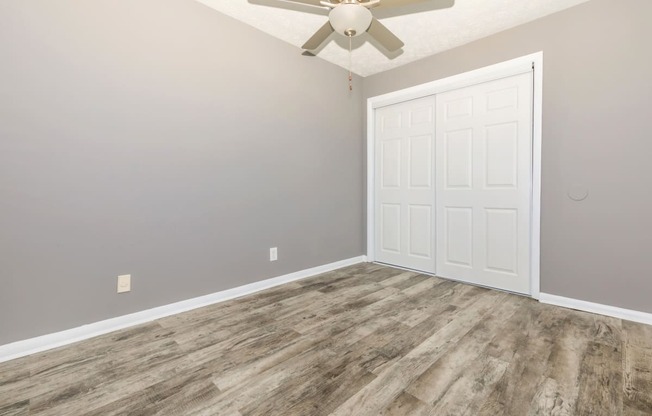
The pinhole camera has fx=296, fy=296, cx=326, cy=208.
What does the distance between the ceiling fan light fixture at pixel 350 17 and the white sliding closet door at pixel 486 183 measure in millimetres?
1645

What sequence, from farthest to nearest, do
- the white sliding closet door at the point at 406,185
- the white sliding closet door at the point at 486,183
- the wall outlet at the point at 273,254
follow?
1. the white sliding closet door at the point at 406,185
2. the wall outlet at the point at 273,254
3. the white sliding closet door at the point at 486,183

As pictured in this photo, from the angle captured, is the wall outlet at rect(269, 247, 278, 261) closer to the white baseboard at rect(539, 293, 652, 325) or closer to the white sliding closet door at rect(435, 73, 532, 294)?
the white sliding closet door at rect(435, 73, 532, 294)

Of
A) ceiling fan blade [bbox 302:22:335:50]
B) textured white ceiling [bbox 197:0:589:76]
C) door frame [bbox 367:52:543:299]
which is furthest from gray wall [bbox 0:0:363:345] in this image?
door frame [bbox 367:52:543:299]

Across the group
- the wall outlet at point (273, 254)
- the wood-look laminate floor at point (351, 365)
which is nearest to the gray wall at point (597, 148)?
the wood-look laminate floor at point (351, 365)

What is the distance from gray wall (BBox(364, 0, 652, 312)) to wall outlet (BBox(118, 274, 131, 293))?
3.30 metres

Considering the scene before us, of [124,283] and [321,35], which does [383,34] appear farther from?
[124,283]

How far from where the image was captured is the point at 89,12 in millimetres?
1907

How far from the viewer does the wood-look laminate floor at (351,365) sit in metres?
1.33

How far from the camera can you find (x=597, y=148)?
7.52 ft

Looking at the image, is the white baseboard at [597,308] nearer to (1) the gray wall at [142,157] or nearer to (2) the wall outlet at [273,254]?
(1) the gray wall at [142,157]

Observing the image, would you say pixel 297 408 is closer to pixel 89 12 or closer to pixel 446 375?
pixel 446 375

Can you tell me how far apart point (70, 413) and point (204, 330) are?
0.81 metres

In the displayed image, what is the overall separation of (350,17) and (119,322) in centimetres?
252

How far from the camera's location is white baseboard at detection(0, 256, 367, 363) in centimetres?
173
